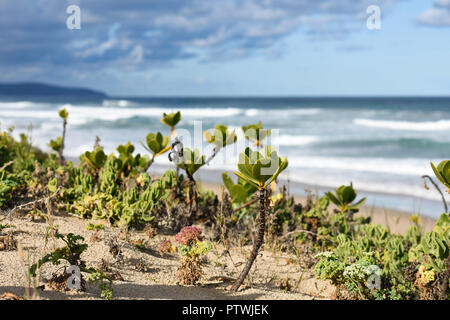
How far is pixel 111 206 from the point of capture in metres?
4.44

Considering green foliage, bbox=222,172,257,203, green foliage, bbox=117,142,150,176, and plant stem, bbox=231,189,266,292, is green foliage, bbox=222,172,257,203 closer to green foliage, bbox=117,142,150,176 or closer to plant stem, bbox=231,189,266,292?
green foliage, bbox=117,142,150,176

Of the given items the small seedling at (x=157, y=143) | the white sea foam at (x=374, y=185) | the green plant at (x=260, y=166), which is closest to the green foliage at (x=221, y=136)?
the small seedling at (x=157, y=143)

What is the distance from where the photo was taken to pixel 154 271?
350cm

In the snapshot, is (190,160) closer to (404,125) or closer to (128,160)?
(128,160)

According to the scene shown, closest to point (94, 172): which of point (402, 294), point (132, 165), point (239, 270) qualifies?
point (132, 165)

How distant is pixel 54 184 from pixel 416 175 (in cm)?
996

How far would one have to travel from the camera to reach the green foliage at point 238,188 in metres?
4.54

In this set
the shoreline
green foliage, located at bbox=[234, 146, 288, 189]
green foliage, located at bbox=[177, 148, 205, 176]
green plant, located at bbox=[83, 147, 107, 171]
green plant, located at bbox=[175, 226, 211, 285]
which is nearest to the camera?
green foliage, located at bbox=[234, 146, 288, 189]

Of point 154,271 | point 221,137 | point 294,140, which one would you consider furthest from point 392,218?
point 294,140

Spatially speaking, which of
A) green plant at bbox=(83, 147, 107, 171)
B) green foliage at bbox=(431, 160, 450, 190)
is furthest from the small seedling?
green foliage at bbox=(431, 160, 450, 190)

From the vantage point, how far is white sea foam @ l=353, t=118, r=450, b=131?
2930 cm

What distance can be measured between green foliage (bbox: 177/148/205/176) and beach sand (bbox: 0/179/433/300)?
73cm

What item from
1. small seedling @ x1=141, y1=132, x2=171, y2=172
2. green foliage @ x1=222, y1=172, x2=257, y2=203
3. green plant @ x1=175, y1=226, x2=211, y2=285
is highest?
small seedling @ x1=141, y1=132, x2=171, y2=172
